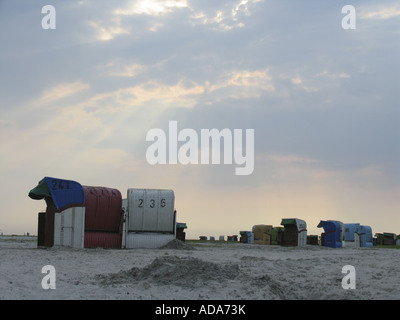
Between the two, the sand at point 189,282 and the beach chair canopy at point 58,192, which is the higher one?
the beach chair canopy at point 58,192

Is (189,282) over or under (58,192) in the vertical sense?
under

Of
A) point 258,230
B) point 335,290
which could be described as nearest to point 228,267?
point 335,290

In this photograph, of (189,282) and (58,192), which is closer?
(189,282)

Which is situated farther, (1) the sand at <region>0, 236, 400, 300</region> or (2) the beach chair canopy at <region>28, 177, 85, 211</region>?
(2) the beach chair canopy at <region>28, 177, 85, 211</region>

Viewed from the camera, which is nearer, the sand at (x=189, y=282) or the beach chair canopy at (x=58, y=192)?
the sand at (x=189, y=282)

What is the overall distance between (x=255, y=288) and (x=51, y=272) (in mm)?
6154

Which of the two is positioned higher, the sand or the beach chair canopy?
the beach chair canopy
